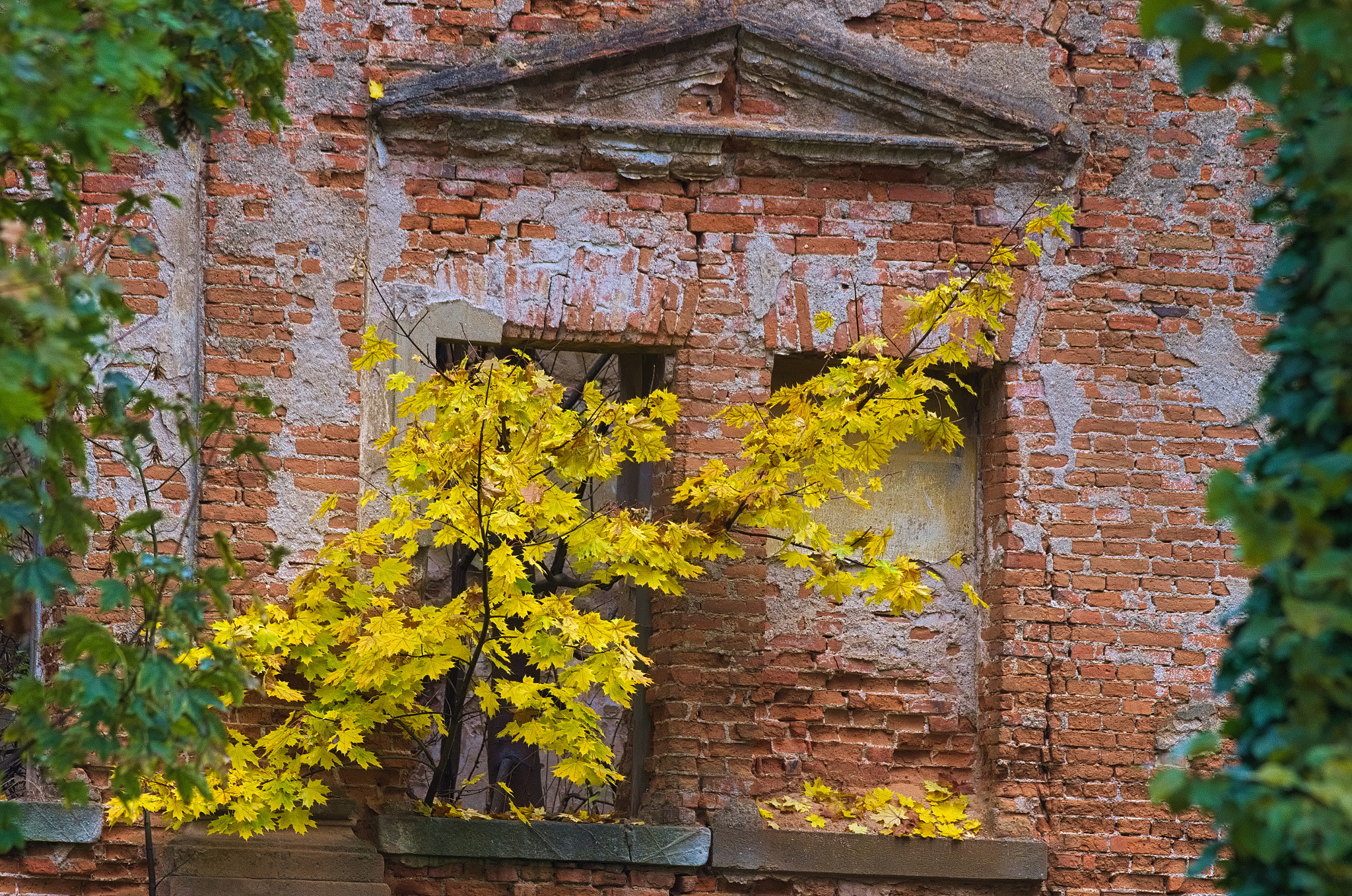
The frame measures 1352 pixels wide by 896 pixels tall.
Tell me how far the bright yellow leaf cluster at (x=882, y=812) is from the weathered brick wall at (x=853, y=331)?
0.38ft

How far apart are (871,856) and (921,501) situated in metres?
1.57

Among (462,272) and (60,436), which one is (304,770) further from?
(60,436)

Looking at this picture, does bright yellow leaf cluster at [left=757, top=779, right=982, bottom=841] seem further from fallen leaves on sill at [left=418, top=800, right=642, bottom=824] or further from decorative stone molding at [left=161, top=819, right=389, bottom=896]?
decorative stone molding at [left=161, top=819, right=389, bottom=896]

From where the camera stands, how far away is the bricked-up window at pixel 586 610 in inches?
254

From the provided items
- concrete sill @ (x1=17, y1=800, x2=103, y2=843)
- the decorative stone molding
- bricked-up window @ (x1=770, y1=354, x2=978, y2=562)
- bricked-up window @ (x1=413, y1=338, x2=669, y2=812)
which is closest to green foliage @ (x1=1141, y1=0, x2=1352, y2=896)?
bricked-up window @ (x1=413, y1=338, x2=669, y2=812)

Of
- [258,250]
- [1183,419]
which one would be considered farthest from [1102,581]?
[258,250]

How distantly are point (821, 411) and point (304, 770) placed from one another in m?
2.52

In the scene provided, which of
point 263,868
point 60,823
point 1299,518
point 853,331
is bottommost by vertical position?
point 263,868

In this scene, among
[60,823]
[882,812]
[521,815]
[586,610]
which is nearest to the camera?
[60,823]

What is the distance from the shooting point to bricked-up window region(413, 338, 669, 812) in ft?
21.1

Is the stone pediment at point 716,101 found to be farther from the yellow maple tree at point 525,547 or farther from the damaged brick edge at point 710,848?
the damaged brick edge at point 710,848

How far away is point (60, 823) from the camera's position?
544 centimetres

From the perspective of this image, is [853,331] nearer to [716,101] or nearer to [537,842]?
[716,101]

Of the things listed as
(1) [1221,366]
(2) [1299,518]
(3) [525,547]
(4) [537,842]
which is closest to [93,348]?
(3) [525,547]
